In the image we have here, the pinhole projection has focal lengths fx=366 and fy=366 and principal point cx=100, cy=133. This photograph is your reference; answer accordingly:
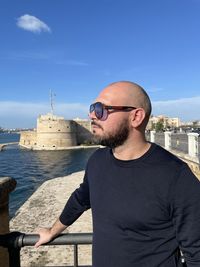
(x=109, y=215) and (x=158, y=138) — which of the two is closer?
(x=109, y=215)

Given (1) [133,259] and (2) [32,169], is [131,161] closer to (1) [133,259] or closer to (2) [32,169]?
(1) [133,259]

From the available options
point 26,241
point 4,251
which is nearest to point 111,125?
point 26,241

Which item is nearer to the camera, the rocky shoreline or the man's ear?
the man's ear

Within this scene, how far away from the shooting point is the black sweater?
1746 mm

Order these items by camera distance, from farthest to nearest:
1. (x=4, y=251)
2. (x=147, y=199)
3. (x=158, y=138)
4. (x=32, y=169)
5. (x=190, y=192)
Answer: (x=32, y=169), (x=158, y=138), (x=4, y=251), (x=147, y=199), (x=190, y=192)

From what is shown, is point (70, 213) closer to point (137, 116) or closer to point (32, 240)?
point (32, 240)

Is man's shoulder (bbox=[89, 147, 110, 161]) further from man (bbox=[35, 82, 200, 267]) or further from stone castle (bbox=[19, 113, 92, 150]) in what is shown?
stone castle (bbox=[19, 113, 92, 150])

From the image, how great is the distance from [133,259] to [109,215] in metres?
0.26

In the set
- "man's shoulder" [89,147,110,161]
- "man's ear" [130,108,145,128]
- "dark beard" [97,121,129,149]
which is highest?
"man's ear" [130,108,145,128]

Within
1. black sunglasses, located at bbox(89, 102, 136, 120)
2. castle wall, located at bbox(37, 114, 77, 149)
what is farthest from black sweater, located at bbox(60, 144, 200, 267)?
castle wall, located at bbox(37, 114, 77, 149)

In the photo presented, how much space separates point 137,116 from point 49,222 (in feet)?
40.4

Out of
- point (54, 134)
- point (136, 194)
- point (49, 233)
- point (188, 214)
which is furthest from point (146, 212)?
point (54, 134)

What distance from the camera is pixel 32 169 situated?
43438 millimetres

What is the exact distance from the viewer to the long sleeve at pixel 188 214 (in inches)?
67.7
